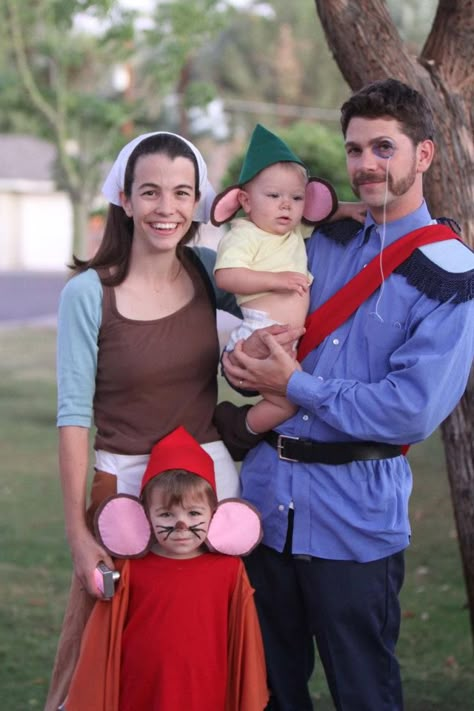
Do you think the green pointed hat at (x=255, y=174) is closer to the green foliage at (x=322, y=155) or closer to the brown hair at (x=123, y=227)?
the brown hair at (x=123, y=227)

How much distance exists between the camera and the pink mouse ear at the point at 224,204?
339 cm

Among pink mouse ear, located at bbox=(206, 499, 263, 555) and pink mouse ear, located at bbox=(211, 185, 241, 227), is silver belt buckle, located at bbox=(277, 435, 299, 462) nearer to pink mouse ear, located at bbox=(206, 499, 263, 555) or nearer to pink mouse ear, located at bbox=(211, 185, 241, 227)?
pink mouse ear, located at bbox=(206, 499, 263, 555)

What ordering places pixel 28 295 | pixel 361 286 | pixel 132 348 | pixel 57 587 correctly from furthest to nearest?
pixel 28 295 < pixel 57 587 < pixel 132 348 < pixel 361 286

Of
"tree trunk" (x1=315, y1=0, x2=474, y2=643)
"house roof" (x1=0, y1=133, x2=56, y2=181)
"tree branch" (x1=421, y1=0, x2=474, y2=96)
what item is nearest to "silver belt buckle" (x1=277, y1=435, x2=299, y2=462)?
"tree trunk" (x1=315, y1=0, x2=474, y2=643)

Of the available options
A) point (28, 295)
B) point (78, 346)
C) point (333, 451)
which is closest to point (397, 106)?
point (333, 451)

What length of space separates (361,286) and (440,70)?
5.04 ft

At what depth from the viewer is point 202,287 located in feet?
11.4

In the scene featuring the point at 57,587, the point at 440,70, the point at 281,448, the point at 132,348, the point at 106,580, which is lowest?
the point at 57,587

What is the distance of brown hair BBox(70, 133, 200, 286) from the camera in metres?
3.27

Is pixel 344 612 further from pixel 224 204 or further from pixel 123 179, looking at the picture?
pixel 123 179

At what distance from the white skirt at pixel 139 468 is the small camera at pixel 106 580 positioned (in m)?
0.25

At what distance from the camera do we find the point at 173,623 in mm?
3209

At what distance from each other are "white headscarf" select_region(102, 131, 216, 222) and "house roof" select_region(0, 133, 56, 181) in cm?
5035

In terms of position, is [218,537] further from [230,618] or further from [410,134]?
[410,134]
